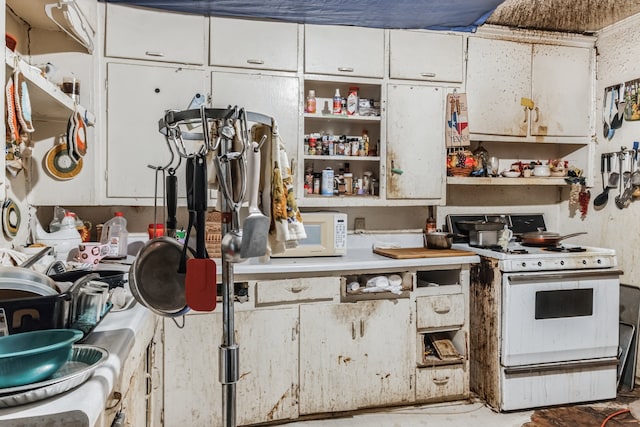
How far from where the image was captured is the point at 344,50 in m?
2.84

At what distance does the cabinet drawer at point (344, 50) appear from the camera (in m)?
2.79

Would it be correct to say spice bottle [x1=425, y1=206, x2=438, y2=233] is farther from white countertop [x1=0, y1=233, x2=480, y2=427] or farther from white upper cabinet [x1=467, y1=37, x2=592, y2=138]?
white upper cabinet [x1=467, y1=37, x2=592, y2=138]

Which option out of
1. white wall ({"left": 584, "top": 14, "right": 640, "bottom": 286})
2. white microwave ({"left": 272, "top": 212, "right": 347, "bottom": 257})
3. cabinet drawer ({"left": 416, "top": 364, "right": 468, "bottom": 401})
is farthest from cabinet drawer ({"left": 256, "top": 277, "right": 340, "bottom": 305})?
white wall ({"left": 584, "top": 14, "right": 640, "bottom": 286})

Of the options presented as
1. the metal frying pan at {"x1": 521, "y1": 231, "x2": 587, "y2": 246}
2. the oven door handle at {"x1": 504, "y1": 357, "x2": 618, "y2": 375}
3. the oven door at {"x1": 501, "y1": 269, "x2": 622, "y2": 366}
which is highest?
the metal frying pan at {"x1": 521, "y1": 231, "x2": 587, "y2": 246}

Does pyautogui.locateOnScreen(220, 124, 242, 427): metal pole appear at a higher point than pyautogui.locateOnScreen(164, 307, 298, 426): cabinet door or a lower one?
higher

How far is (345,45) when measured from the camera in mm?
2844

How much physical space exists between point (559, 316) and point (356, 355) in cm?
127

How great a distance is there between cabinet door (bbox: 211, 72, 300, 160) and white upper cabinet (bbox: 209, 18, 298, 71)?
0.07 m

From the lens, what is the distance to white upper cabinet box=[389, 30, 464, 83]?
9.58 ft

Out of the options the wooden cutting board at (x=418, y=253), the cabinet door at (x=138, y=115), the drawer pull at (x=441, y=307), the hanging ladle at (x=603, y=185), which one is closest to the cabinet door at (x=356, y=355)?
the drawer pull at (x=441, y=307)

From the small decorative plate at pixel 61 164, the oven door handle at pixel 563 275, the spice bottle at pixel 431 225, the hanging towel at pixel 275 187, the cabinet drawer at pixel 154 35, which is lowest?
the oven door handle at pixel 563 275

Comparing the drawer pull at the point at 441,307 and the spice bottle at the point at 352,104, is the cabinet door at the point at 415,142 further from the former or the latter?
the drawer pull at the point at 441,307

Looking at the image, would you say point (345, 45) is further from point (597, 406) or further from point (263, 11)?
point (597, 406)

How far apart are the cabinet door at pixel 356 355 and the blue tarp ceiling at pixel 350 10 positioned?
173 centimetres
